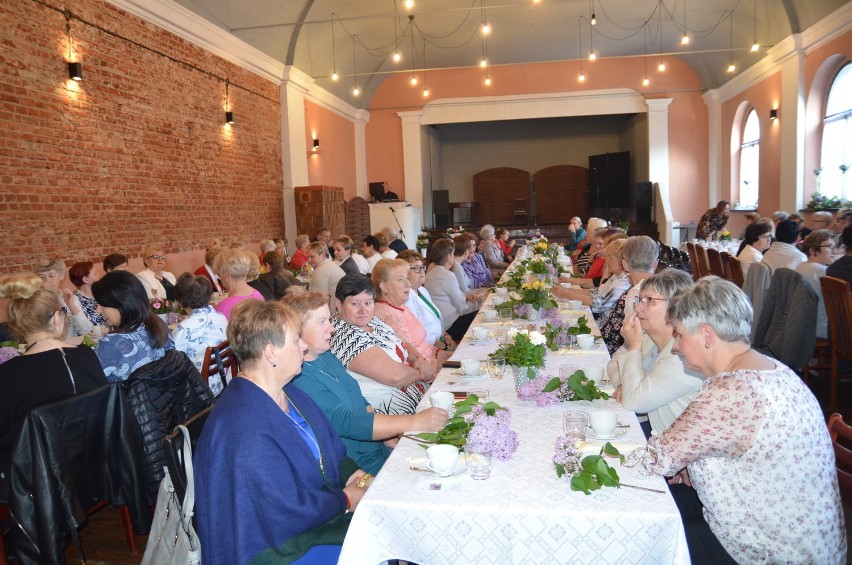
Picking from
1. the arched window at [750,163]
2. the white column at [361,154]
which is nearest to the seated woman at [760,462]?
the arched window at [750,163]

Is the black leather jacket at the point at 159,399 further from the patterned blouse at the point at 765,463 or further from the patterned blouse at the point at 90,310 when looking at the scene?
the patterned blouse at the point at 90,310

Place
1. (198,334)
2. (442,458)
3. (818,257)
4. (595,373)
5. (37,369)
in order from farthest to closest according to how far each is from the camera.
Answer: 1. (818,257)
2. (198,334)
3. (37,369)
4. (595,373)
5. (442,458)

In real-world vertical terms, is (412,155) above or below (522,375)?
above

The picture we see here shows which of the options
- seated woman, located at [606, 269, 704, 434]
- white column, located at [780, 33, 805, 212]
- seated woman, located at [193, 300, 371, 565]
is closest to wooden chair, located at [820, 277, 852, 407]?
seated woman, located at [606, 269, 704, 434]

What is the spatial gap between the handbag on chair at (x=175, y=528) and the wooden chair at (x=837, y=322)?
4.19 metres

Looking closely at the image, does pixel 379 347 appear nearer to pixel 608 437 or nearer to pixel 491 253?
pixel 608 437

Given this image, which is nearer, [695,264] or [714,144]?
[695,264]

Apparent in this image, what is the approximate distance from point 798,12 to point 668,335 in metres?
10.9

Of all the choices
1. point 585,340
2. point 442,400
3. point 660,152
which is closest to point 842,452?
point 442,400

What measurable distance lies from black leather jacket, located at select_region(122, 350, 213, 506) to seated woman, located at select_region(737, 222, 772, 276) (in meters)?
5.99

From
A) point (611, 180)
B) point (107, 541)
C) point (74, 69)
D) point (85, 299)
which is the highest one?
point (74, 69)

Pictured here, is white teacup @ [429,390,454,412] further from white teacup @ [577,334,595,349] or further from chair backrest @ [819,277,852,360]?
chair backrest @ [819,277,852,360]

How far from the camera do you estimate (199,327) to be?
13.2ft

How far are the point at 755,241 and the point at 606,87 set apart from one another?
33.6ft
